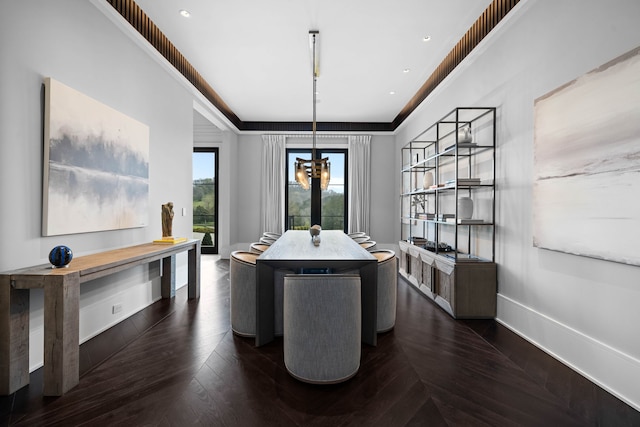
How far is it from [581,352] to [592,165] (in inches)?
51.5

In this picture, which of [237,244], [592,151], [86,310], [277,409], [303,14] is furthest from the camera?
[237,244]

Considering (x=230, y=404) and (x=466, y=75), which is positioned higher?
(x=466, y=75)

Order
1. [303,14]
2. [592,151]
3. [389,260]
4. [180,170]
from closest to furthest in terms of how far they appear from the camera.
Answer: [592,151], [389,260], [303,14], [180,170]

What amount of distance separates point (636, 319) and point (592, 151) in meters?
1.07

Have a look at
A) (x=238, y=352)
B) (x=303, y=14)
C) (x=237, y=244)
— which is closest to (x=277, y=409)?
(x=238, y=352)

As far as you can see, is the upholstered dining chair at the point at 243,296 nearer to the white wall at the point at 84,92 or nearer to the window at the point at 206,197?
the white wall at the point at 84,92

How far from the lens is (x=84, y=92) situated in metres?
2.59

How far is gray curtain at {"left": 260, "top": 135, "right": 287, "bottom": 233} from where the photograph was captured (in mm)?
7160

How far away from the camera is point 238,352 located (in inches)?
96.3

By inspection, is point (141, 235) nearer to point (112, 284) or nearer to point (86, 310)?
point (112, 284)

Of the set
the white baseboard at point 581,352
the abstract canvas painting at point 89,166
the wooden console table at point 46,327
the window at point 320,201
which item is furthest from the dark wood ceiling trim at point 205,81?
the white baseboard at point 581,352

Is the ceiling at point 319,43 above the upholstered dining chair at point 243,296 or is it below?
above

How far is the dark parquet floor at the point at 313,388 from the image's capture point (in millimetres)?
1667

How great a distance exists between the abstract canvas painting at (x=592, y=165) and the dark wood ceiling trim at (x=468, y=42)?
3.35 ft
